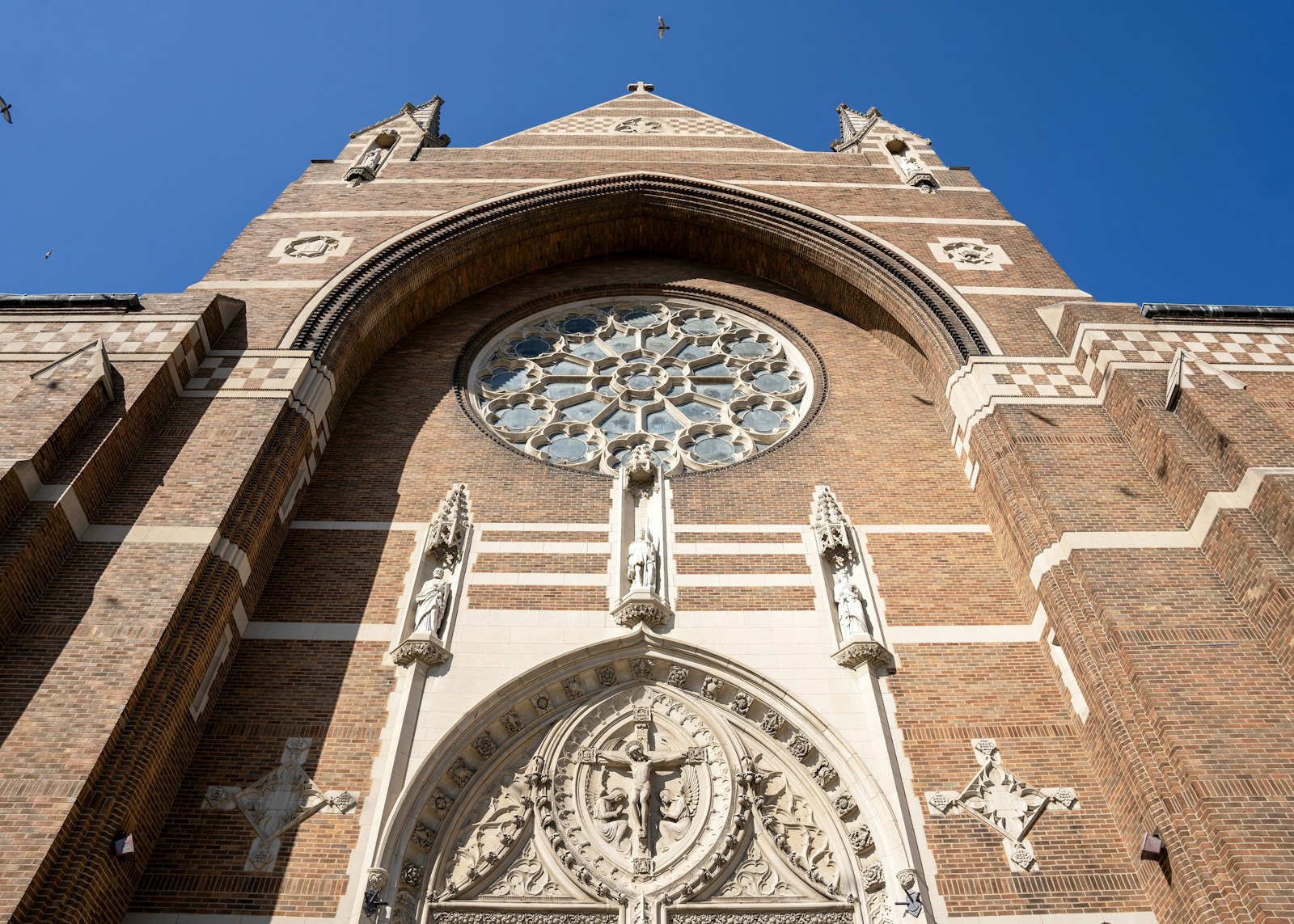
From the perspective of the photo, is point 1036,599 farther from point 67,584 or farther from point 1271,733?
point 67,584

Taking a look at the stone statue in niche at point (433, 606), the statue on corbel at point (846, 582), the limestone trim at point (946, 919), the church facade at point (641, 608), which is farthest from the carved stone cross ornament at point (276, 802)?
the statue on corbel at point (846, 582)

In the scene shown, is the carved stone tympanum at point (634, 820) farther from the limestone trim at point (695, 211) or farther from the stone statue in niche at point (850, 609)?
the limestone trim at point (695, 211)

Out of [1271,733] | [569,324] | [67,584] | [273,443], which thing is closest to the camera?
[1271,733]

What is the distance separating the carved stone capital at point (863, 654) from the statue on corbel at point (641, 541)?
155 cm

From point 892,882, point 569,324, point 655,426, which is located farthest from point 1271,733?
point 569,324

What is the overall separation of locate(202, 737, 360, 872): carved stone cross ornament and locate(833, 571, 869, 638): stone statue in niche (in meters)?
4.18

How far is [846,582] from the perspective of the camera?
9.38 m

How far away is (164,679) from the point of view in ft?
24.6

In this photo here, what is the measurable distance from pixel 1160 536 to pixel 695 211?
8.27 m

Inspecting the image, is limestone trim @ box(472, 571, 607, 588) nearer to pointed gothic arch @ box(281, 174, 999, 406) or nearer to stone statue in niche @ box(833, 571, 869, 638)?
stone statue in niche @ box(833, 571, 869, 638)

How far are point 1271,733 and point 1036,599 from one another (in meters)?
2.23

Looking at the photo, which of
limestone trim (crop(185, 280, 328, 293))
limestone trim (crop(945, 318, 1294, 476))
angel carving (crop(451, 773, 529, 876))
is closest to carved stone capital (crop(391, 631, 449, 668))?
angel carving (crop(451, 773, 529, 876))

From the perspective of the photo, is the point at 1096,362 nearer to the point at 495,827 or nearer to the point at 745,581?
the point at 745,581

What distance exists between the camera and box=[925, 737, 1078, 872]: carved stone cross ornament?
750cm
